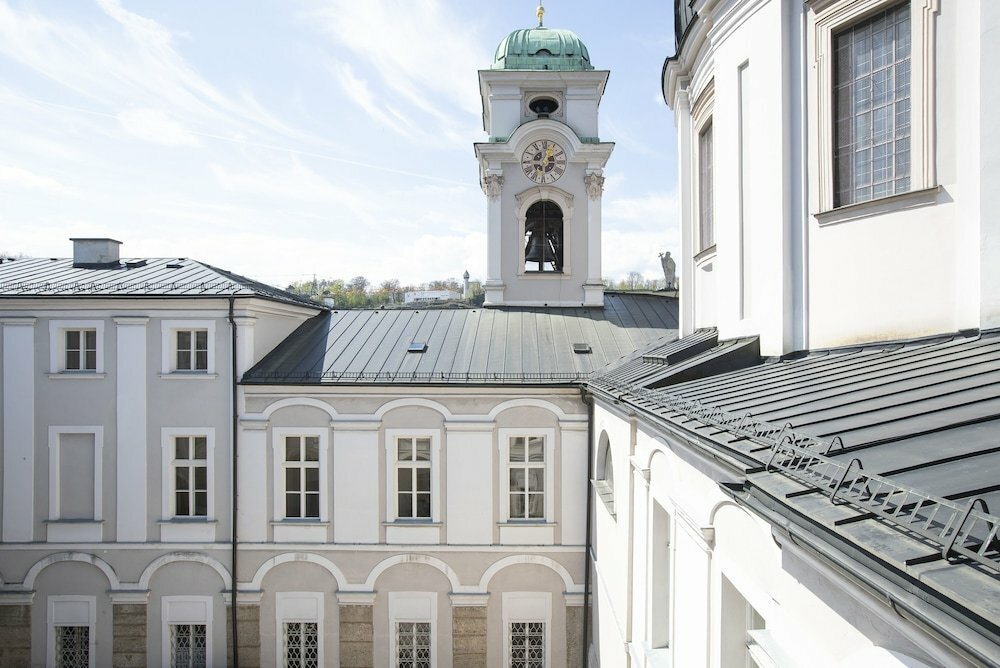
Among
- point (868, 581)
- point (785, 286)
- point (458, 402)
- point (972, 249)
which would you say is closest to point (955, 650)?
point (868, 581)

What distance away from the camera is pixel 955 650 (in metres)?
1.87

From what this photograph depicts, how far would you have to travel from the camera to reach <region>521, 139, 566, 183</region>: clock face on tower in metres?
17.6

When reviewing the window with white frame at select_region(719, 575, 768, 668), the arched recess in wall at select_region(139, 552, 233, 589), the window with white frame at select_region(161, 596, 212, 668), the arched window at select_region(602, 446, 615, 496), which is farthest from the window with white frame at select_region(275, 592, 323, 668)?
the window with white frame at select_region(719, 575, 768, 668)

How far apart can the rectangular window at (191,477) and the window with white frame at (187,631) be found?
2014mm

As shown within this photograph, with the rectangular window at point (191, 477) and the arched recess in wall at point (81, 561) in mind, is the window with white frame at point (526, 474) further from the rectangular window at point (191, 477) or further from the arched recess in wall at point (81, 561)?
the arched recess in wall at point (81, 561)

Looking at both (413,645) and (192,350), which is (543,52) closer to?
(192,350)

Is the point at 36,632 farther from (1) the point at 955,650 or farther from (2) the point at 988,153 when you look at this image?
(2) the point at 988,153

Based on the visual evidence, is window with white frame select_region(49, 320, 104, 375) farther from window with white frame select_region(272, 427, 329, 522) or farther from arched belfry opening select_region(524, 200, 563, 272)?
arched belfry opening select_region(524, 200, 563, 272)

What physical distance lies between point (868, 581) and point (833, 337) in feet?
15.2

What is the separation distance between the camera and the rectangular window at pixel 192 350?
14.2m

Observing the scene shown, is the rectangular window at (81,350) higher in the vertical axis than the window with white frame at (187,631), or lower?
higher

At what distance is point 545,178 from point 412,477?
9.27m

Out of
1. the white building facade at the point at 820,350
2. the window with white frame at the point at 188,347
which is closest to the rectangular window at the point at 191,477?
the window with white frame at the point at 188,347

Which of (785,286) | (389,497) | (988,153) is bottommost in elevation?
(389,497)
